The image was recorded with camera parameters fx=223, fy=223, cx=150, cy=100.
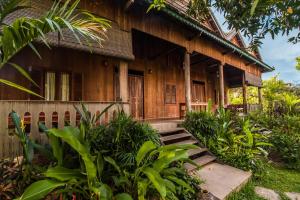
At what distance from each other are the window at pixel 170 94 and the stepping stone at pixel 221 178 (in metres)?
5.39

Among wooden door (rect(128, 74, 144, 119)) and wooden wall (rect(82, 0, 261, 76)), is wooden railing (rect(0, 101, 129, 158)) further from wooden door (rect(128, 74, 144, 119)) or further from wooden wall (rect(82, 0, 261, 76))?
wooden door (rect(128, 74, 144, 119))

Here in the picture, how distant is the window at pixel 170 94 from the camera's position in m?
11.0

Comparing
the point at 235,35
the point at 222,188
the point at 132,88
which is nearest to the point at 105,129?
the point at 222,188

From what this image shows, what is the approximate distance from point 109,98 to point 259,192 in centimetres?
536

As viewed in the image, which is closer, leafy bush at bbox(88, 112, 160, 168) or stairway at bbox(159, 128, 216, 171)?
leafy bush at bbox(88, 112, 160, 168)

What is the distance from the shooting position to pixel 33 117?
3.89 meters

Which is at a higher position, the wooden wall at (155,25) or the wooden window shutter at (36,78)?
the wooden wall at (155,25)

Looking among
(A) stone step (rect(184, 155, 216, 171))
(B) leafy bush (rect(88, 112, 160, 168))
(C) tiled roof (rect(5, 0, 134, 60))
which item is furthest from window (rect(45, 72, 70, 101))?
(A) stone step (rect(184, 155, 216, 171))

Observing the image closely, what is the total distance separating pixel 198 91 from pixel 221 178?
897cm

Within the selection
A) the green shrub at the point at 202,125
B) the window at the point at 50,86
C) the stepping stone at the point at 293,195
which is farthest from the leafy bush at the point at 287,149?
the window at the point at 50,86

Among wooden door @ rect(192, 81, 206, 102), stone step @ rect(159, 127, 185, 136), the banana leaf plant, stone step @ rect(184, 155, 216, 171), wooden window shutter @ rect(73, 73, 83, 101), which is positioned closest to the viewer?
the banana leaf plant

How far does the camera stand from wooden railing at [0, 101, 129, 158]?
3520mm

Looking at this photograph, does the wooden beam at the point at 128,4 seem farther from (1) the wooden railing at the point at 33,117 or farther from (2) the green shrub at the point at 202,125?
(2) the green shrub at the point at 202,125

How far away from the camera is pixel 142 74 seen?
385 inches
